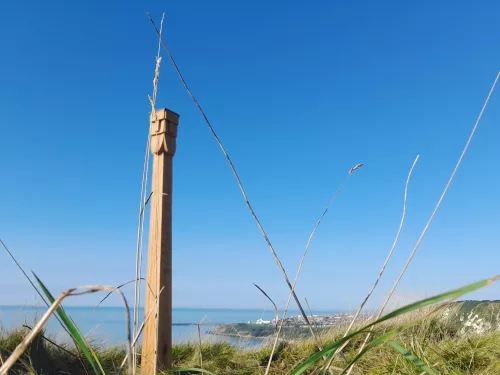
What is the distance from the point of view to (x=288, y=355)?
3969 millimetres

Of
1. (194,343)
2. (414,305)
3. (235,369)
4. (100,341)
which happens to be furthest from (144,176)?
(194,343)

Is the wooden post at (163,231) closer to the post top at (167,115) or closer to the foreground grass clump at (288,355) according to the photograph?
Result: the post top at (167,115)

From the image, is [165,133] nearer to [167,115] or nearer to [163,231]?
[167,115]

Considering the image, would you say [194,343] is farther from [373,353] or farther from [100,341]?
[373,353]

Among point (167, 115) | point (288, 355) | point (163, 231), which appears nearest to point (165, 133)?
point (167, 115)

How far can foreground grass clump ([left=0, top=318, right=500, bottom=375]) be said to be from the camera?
2.62 metres

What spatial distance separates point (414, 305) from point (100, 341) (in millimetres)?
4130

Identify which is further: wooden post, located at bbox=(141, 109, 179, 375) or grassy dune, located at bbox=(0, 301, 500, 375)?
wooden post, located at bbox=(141, 109, 179, 375)

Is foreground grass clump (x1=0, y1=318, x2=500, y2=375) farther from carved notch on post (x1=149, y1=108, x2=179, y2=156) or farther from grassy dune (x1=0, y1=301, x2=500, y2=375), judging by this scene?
carved notch on post (x1=149, y1=108, x2=179, y2=156)

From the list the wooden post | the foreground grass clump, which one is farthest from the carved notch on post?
the foreground grass clump

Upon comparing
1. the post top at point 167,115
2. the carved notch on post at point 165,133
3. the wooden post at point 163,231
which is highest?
the post top at point 167,115

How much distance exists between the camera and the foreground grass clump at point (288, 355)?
8.61 feet

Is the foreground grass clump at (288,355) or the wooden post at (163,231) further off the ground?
the wooden post at (163,231)

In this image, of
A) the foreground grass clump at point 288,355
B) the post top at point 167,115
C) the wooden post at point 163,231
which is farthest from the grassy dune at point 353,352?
the post top at point 167,115
